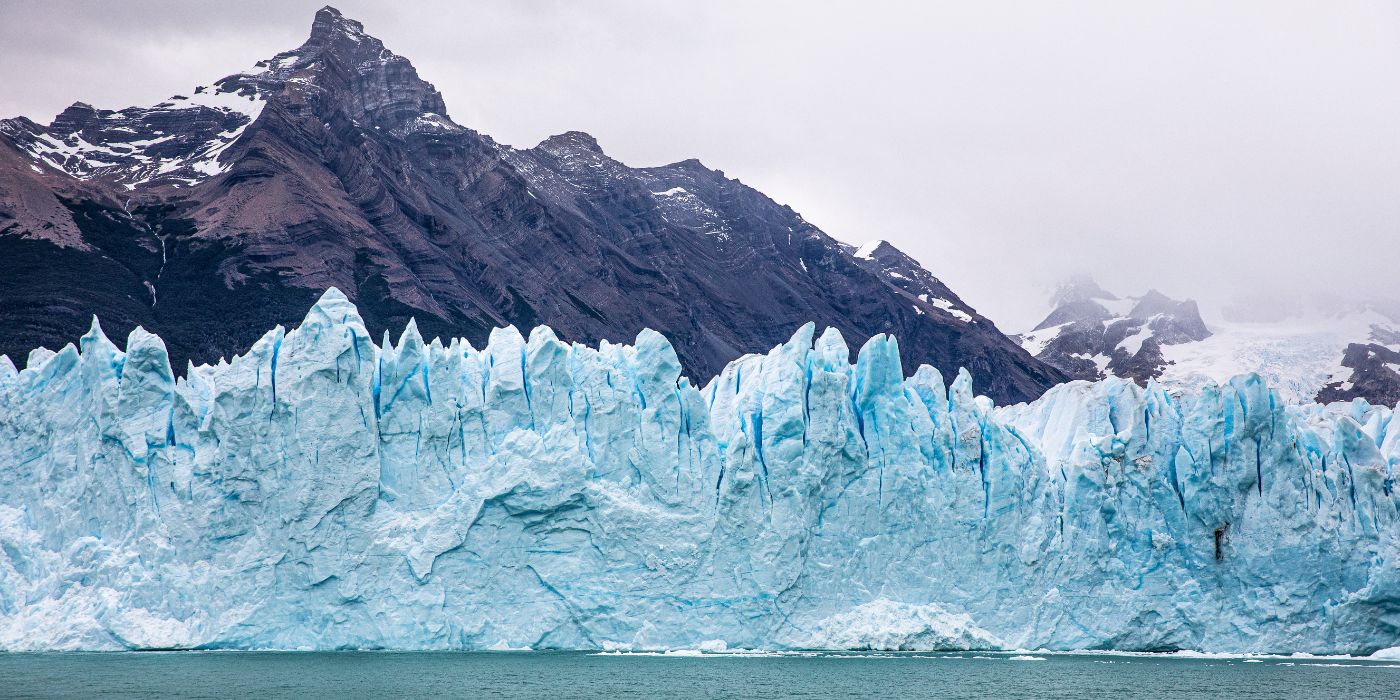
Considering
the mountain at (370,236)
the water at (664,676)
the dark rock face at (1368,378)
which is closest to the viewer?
the water at (664,676)

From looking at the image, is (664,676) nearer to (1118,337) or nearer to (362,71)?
(362,71)

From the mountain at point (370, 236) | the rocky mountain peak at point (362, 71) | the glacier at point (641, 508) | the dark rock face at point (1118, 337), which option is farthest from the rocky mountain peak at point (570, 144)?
the glacier at point (641, 508)

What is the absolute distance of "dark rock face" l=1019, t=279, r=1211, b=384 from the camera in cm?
13800

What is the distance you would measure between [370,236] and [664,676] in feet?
184

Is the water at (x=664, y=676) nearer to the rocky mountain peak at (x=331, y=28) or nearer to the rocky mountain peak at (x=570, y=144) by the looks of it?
the rocky mountain peak at (x=331, y=28)

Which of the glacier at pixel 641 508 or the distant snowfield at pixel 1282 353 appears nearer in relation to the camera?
the glacier at pixel 641 508

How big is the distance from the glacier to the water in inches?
33.5

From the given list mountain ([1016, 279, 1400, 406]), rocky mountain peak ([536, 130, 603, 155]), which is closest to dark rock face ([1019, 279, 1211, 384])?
mountain ([1016, 279, 1400, 406])

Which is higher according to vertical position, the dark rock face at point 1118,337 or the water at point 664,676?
the dark rock face at point 1118,337

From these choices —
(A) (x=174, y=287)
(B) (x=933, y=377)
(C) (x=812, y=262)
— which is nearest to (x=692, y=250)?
(C) (x=812, y=262)

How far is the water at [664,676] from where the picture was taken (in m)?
26.7

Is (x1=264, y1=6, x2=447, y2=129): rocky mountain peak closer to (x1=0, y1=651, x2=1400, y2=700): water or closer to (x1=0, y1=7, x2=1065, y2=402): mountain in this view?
(x1=0, y1=7, x2=1065, y2=402): mountain

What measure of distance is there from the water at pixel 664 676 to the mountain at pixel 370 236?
35.6 meters

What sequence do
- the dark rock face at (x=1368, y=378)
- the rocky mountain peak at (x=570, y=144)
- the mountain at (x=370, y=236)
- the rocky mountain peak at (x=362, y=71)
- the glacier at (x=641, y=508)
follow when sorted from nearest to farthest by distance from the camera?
the glacier at (x=641, y=508) < the mountain at (x=370, y=236) < the rocky mountain peak at (x=362, y=71) < the dark rock face at (x=1368, y=378) < the rocky mountain peak at (x=570, y=144)
